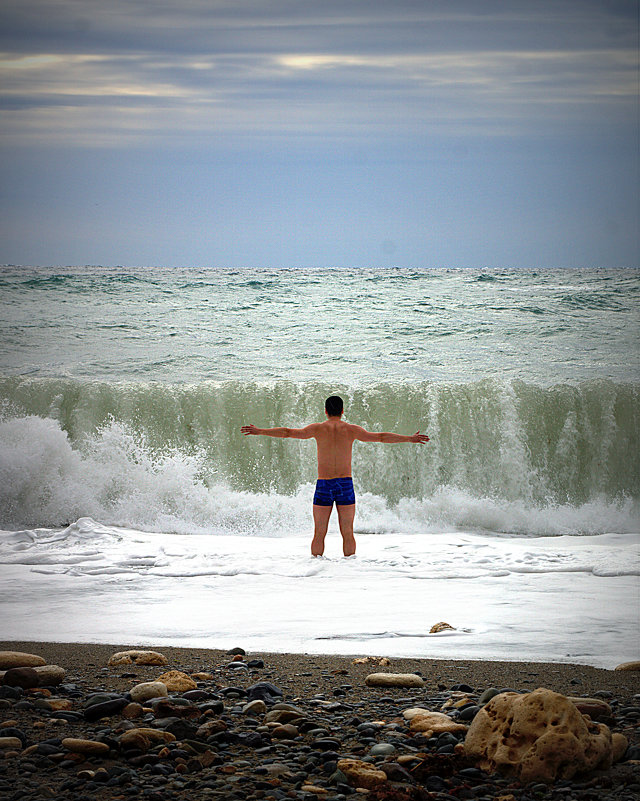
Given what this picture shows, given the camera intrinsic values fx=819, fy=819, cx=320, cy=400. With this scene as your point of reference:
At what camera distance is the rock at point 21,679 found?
12.4 feet

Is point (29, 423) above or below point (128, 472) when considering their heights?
above

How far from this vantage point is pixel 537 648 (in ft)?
15.6

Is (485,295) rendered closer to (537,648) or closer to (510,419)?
(510,419)

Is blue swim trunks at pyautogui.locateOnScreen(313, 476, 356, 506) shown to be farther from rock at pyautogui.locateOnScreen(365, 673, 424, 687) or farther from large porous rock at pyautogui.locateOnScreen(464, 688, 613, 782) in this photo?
large porous rock at pyautogui.locateOnScreen(464, 688, 613, 782)

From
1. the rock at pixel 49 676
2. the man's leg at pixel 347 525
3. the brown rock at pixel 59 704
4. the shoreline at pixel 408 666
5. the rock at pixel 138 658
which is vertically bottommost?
the shoreline at pixel 408 666

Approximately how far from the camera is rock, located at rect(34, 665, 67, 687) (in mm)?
3818

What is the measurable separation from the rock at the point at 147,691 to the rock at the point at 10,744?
24.4 inches

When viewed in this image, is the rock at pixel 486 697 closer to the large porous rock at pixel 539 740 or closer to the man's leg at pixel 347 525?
the large porous rock at pixel 539 740

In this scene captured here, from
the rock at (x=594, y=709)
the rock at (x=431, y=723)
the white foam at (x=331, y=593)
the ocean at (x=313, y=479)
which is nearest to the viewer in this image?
the rock at (x=431, y=723)

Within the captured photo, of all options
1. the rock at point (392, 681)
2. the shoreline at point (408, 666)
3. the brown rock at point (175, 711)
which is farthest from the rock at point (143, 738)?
the rock at point (392, 681)

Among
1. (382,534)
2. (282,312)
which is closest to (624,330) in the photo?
(282,312)

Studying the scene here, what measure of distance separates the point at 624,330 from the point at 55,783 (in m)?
18.4

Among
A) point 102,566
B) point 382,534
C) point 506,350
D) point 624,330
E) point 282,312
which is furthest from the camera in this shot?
point 282,312

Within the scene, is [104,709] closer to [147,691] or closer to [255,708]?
[147,691]
